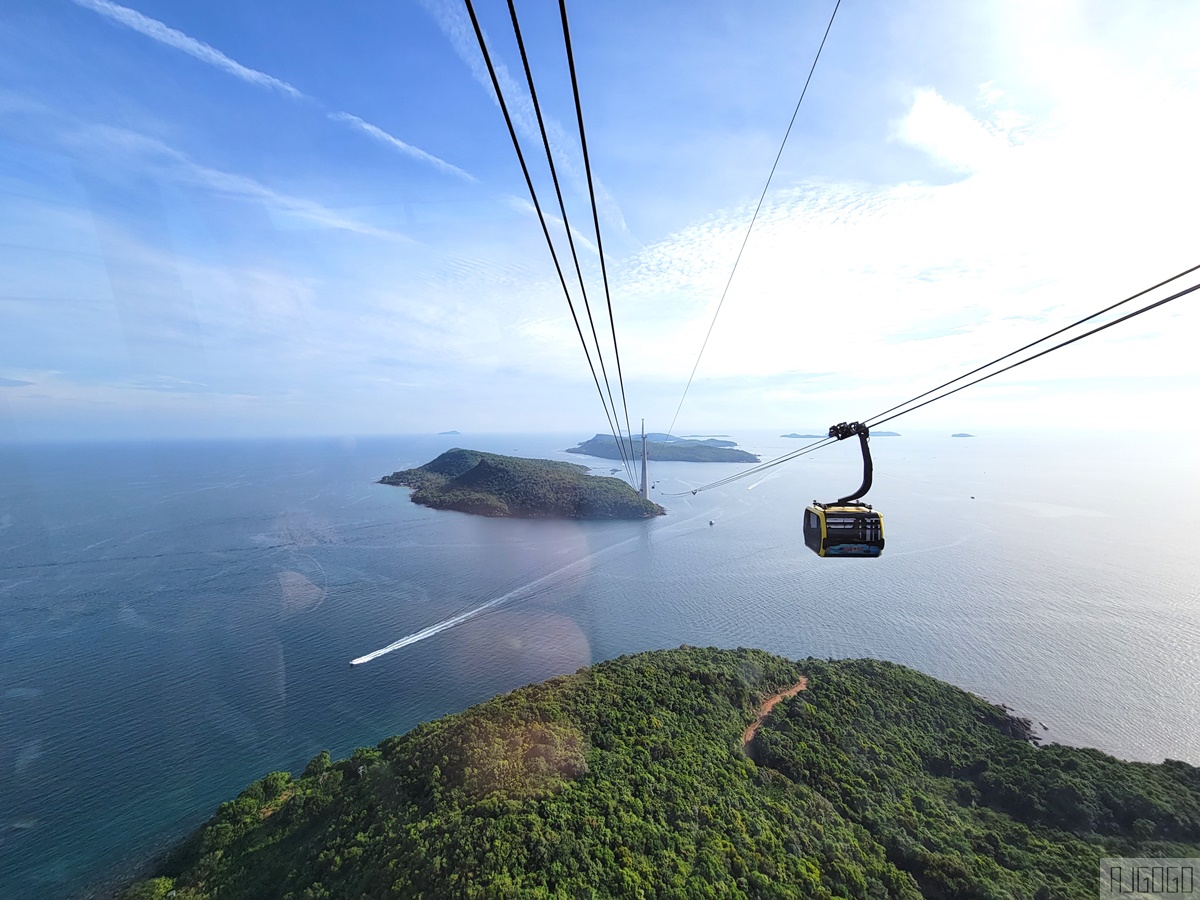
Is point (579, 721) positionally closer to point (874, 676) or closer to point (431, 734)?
point (431, 734)

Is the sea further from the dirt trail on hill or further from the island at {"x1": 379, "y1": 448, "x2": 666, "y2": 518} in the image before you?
the dirt trail on hill

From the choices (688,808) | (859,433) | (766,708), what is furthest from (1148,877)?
(859,433)

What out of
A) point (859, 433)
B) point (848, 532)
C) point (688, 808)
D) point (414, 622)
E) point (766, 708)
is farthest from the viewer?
point (414, 622)

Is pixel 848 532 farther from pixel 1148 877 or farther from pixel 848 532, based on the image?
pixel 1148 877

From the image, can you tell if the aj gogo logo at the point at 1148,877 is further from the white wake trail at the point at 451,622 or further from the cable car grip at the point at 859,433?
the white wake trail at the point at 451,622

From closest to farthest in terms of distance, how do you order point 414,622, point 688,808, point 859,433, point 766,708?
point 859,433
point 688,808
point 766,708
point 414,622

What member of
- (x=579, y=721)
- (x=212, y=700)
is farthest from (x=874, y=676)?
(x=212, y=700)
